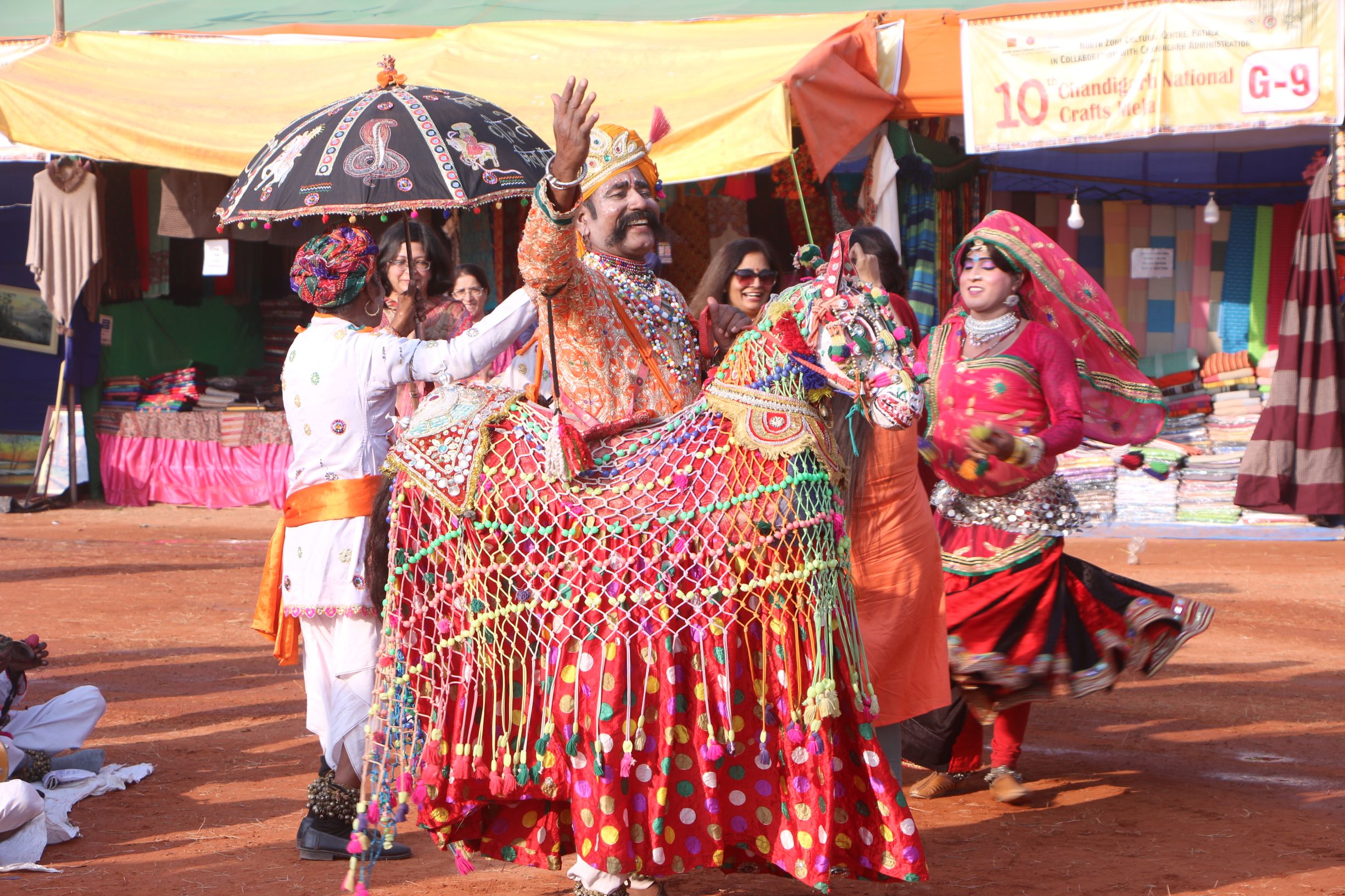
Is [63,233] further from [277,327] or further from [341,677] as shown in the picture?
[341,677]

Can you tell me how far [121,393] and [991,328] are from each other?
403 inches

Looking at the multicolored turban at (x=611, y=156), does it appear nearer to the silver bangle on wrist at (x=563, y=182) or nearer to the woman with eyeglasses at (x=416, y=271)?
the silver bangle on wrist at (x=563, y=182)

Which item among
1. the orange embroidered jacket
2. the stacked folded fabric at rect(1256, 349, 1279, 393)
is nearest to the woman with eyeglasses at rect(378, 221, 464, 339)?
the orange embroidered jacket

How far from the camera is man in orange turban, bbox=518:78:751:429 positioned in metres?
3.65

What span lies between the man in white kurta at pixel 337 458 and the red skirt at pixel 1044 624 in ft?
6.28

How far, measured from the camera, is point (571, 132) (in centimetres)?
317

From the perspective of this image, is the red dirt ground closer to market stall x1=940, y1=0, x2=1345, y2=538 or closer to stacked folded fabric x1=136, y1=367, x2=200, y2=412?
market stall x1=940, y1=0, x2=1345, y2=538

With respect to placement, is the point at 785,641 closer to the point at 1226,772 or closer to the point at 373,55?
the point at 1226,772

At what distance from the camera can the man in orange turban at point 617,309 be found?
3652 millimetres

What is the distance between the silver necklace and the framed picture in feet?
34.7

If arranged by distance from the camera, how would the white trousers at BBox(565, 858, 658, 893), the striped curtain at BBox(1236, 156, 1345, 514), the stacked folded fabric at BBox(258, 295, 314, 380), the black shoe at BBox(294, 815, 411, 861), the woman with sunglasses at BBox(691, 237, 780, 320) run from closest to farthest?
the white trousers at BBox(565, 858, 658, 893) < the black shoe at BBox(294, 815, 411, 861) < the woman with sunglasses at BBox(691, 237, 780, 320) < the striped curtain at BBox(1236, 156, 1345, 514) < the stacked folded fabric at BBox(258, 295, 314, 380)

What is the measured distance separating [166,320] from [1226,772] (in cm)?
1095

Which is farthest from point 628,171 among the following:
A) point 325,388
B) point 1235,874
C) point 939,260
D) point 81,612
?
point 939,260

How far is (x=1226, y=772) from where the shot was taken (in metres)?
5.09
